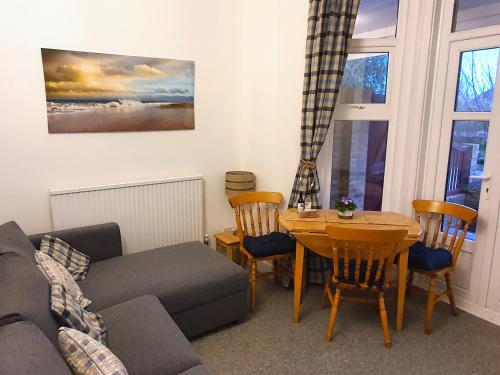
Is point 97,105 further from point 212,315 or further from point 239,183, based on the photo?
point 212,315

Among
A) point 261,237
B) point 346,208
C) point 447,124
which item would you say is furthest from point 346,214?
point 447,124

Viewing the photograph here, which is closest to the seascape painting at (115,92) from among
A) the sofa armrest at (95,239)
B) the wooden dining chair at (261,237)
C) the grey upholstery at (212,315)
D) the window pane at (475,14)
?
the sofa armrest at (95,239)

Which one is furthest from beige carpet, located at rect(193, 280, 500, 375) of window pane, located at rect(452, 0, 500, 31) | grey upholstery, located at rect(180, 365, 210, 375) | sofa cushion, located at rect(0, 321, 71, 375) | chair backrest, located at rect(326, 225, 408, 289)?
window pane, located at rect(452, 0, 500, 31)

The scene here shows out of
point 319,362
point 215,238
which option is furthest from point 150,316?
point 215,238

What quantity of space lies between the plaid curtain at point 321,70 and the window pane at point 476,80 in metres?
0.87

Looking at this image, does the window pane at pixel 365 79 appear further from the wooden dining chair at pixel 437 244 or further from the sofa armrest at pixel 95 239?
the sofa armrest at pixel 95 239

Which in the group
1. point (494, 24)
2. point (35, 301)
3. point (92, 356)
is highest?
point (494, 24)

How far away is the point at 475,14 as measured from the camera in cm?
259

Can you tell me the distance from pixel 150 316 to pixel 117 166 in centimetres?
152

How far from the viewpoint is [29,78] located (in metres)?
2.61

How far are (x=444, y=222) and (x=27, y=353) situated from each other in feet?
9.65

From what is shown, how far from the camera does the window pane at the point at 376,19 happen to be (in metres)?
2.94

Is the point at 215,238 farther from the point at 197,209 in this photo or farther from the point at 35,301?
the point at 35,301

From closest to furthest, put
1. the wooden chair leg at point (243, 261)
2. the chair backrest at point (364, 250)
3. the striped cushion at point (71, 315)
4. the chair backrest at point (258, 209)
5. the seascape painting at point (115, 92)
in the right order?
the striped cushion at point (71, 315) < the chair backrest at point (364, 250) < the seascape painting at point (115, 92) < the chair backrest at point (258, 209) < the wooden chair leg at point (243, 261)
